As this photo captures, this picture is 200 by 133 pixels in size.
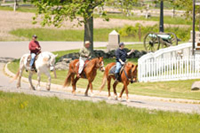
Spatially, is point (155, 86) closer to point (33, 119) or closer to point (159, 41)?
point (159, 41)

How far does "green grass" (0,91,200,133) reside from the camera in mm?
14289

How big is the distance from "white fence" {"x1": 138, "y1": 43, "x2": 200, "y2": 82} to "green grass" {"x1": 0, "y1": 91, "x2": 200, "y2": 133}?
35.0ft

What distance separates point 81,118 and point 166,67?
1610 centimetres

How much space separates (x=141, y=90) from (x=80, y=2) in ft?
31.0

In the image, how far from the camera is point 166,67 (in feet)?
103

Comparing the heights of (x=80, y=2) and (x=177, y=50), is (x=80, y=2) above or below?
above

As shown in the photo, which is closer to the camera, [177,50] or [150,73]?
[150,73]

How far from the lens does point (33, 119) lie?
15.5 m

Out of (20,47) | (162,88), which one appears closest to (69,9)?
(162,88)

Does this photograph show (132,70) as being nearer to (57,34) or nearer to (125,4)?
(125,4)

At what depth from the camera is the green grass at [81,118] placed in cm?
1429

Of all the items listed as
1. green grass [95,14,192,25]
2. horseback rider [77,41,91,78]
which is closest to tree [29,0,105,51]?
horseback rider [77,41,91,78]

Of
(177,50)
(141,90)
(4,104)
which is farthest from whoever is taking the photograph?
(177,50)

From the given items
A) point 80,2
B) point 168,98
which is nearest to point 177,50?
point 80,2
